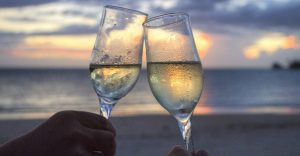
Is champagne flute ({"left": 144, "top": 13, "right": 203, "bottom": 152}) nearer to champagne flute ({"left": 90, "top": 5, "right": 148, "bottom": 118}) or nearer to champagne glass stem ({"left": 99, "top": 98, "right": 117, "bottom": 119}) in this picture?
champagne flute ({"left": 90, "top": 5, "right": 148, "bottom": 118})

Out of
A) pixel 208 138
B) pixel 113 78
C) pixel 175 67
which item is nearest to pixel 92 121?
pixel 113 78

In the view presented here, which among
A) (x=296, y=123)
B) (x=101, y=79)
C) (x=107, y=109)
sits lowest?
(x=296, y=123)

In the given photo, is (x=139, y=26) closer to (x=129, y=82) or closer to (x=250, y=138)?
(x=129, y=82)

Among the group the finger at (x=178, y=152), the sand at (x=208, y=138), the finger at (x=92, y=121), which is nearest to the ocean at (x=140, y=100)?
the sand at (x=208, y=138)

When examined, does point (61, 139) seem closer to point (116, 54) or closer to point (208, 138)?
point (116, 54)

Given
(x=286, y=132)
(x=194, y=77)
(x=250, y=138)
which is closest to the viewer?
(x=194, y=77)

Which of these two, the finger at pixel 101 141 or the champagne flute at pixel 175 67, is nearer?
the finger at pixel 101 141

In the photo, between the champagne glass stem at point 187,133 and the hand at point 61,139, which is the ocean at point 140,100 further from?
the hand at point 61,139

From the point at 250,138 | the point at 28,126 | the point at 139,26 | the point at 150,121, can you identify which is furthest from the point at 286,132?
the point at 139,26
